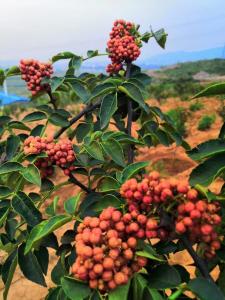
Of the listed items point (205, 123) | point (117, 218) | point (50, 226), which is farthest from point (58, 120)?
point (205, 123)

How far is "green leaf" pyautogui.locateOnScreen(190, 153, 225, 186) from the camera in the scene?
1.26 m

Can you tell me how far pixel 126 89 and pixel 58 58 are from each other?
0.55 metres

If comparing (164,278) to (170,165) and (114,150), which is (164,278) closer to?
(114,150)

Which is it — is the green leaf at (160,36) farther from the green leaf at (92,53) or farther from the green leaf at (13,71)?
the green leaf at (13,71)

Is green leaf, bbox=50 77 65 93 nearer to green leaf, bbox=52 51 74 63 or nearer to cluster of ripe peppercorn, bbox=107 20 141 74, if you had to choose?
green leaf, bbox=52 51 74 63

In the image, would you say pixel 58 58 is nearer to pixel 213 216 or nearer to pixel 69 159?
pixel 69 159

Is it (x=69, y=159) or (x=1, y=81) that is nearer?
(x=69, y=159)

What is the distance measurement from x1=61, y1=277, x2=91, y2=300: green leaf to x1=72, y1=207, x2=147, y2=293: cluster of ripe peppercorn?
23mm

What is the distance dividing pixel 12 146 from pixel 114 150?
1.84 feet

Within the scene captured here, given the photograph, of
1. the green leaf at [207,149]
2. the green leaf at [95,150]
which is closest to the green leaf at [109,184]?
the green leaf at [95,150]

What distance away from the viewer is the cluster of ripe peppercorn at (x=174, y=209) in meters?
1.10

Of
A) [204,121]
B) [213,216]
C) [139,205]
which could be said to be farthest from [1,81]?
[204,121]

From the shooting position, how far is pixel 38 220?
155 centimetres

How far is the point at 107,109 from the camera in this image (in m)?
1.90
